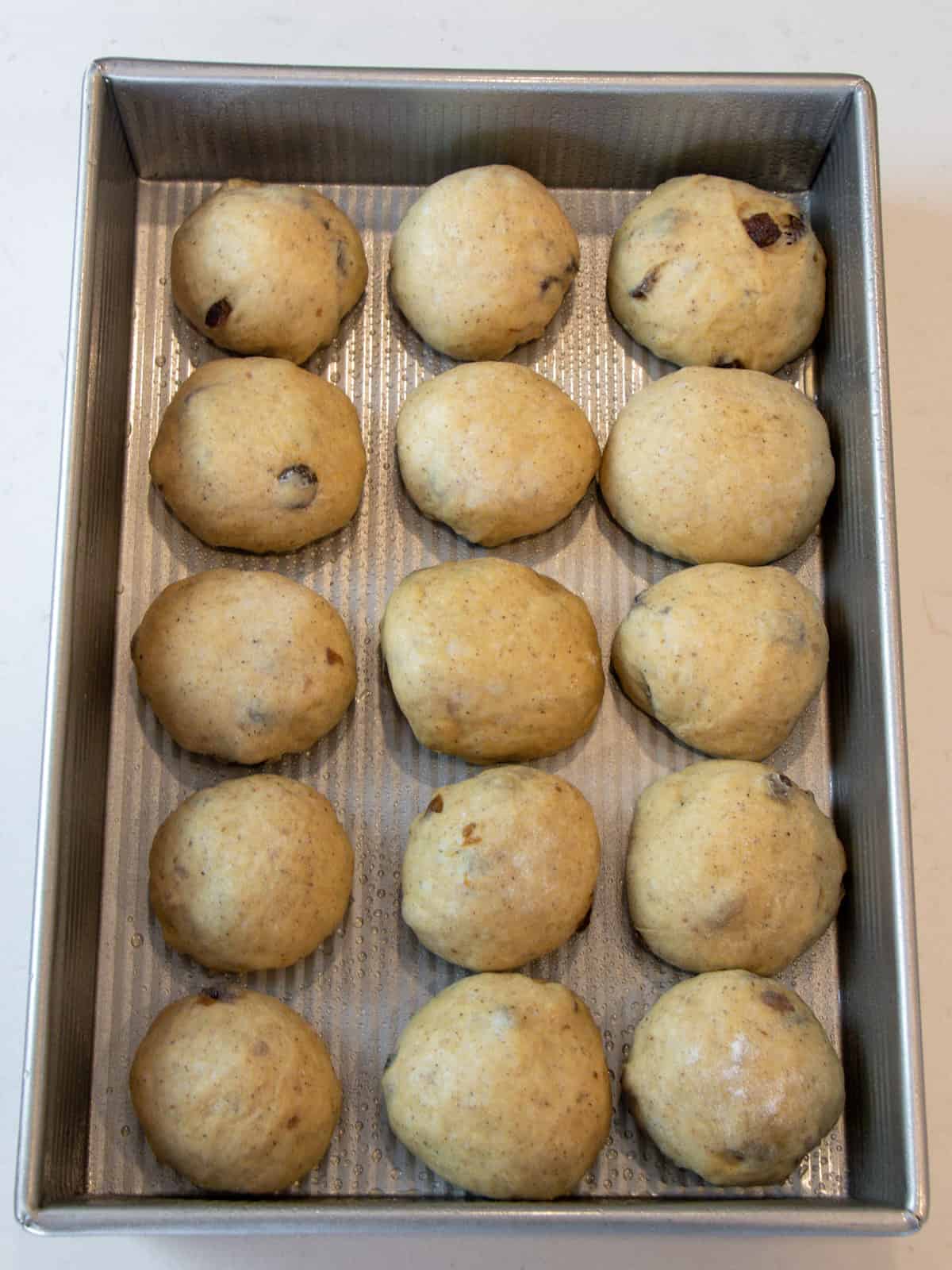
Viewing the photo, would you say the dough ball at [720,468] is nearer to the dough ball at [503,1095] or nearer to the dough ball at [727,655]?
the dough ball at [727,655]

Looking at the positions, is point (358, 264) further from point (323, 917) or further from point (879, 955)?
point (879, 955)

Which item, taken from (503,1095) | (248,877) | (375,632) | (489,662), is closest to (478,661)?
(489,662)

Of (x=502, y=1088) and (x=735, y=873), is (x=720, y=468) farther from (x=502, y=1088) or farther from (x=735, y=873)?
(x=502, y=1088)

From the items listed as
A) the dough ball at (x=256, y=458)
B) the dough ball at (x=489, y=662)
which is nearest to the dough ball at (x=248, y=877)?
the dough ball at (x=489, y=662)

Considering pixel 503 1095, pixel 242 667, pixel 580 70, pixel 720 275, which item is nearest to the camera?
pixel 503 1095

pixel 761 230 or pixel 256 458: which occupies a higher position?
pixel 761 230

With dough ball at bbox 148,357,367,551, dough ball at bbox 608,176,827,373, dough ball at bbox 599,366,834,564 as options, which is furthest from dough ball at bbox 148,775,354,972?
dough ball at bbox 608,176,827,373
